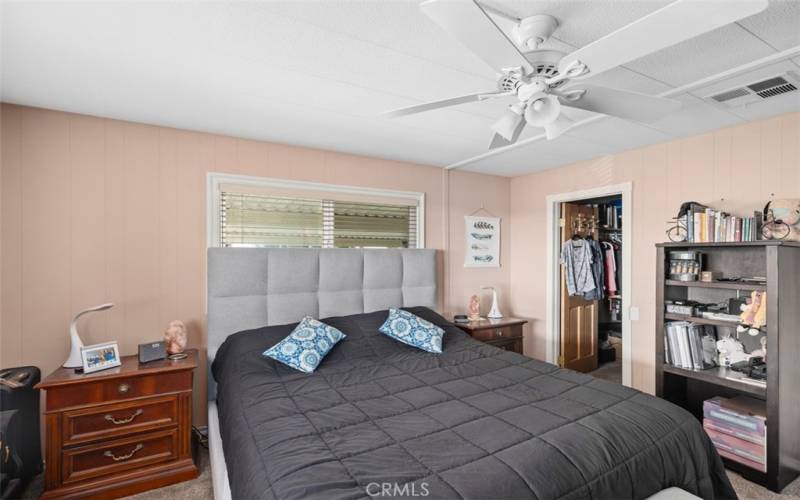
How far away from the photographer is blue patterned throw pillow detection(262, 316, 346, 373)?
7.88 ft

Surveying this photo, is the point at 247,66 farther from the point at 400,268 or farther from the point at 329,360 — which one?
the point at 400,268

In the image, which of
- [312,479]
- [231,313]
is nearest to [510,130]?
[312,479]

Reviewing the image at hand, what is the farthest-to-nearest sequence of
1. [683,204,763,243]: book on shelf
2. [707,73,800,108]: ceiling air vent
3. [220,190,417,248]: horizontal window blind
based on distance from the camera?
1. [220,190,417,248]: horizontal window blind
2. [683,204,763,243]: book on shelf
3. [707,73,800,108]: ceiling air vent

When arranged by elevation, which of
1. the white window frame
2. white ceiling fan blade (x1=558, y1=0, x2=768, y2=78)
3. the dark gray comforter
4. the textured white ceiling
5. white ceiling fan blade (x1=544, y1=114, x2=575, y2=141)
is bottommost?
the dark gray comforter

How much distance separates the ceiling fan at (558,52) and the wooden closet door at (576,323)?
2.61m

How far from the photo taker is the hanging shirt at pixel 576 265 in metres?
4.11

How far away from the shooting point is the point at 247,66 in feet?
6.31

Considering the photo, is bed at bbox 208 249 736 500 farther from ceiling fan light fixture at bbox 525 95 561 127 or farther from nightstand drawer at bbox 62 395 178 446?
ceiling fan light fixture at bbox 525 95 561 127

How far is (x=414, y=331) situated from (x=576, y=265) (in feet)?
7.44

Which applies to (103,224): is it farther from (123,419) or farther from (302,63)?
(302,63)

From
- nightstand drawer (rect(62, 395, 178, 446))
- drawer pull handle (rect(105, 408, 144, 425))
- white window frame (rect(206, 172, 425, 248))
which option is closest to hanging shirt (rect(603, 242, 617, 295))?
white window frame (rect(206, 172, 425, 248))

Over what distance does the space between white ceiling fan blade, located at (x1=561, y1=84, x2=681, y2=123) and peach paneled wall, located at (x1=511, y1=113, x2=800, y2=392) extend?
1546mm

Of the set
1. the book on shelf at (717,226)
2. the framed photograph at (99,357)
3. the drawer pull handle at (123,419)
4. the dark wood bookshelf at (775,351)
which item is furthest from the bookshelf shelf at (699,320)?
the framed photograph at (99,357)

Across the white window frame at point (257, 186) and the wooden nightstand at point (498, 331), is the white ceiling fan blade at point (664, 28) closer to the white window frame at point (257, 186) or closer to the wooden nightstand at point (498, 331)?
the white window frame at point (257, 186)
